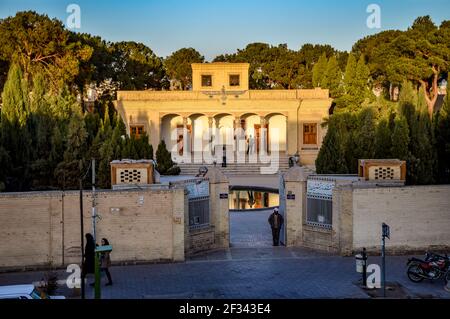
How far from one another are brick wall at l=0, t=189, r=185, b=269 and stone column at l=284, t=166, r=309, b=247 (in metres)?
3.61

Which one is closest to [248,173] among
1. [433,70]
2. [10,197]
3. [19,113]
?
[433,70]

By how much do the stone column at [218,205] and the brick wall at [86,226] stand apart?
1.96m

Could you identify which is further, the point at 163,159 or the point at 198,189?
the point at 163,159

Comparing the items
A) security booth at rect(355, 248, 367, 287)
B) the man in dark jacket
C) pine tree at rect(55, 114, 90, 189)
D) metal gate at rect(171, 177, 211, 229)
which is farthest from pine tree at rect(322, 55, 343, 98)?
security booth at rect(355, 248, 367, 287)

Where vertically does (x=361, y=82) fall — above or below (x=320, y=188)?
above

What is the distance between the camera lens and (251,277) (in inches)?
544

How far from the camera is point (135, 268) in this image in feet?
48.3

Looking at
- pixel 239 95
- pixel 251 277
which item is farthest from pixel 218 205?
pixel 239 95

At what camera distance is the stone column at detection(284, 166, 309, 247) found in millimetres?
16797

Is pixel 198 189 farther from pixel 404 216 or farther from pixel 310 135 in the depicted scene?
pixel 310 135

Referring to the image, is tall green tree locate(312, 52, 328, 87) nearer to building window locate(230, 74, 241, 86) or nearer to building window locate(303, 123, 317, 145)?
building window locate(303, 123, 317, 145)

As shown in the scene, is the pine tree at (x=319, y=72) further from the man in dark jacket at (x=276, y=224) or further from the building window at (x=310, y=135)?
the man in dark jacket at (x=276, y=224)

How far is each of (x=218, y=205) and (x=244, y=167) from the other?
2395 centimetres

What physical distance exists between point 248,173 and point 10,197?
1050 inches
